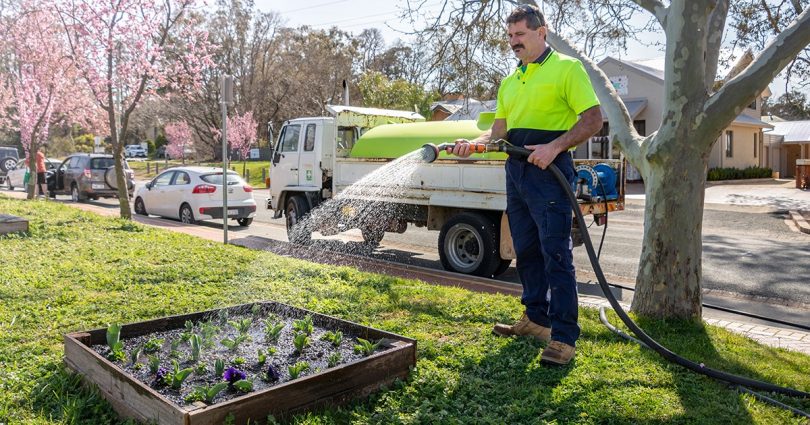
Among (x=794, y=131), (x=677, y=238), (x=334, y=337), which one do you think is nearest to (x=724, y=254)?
(x=677, y=238)

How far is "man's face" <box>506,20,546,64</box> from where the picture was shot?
432 cm

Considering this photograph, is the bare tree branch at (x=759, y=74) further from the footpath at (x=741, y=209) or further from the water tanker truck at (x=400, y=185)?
the water tanker truck at (x=400, y=185)

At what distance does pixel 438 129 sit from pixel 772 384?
7.22 m

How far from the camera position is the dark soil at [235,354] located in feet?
11.9

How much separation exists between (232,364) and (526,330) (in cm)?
208

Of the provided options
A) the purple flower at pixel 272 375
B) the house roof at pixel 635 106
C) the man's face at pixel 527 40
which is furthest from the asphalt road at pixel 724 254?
the house roof at pixel 635 106

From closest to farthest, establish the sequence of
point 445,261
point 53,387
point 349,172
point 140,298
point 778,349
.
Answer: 1. point 53,387
2. point 778,349
3. point 140,298
4. point 445,261
5. point 349,172

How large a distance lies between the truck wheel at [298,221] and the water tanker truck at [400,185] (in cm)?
2

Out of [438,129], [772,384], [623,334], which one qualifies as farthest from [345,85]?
[772,384]

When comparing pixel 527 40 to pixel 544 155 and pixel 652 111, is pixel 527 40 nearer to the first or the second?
pixel 544 155

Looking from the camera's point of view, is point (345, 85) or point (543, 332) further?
point (345, 85)

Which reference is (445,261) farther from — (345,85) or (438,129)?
(345,85)

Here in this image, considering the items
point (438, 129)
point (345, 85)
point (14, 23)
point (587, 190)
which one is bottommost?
point (587, 190)

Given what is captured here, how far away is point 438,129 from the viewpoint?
10547 millimetres
